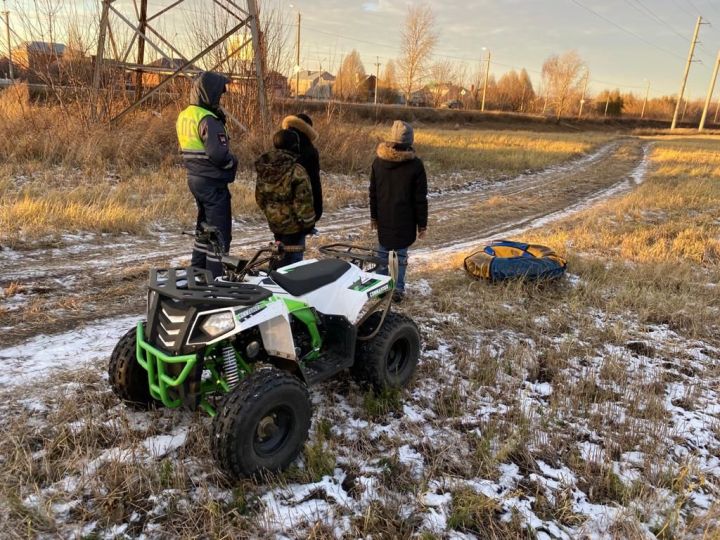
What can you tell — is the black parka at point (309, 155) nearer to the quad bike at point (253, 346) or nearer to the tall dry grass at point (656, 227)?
the quad bike at point (253, 346)

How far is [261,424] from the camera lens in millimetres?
2742

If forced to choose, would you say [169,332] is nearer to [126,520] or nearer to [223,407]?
[223,407]

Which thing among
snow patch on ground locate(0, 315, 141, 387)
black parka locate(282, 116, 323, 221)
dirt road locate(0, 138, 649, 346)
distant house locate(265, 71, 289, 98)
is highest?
distant house locate(265, 71, 289, 98)

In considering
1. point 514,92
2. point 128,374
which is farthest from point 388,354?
point 514,92

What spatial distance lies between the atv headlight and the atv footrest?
0.66 metres

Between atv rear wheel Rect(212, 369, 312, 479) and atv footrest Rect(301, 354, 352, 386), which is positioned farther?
atv footrest Rect(301, 354, 352, 386)

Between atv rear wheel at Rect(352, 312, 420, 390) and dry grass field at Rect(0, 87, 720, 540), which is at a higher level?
atv rear wheel at Rect(352, 312, 420, 390)

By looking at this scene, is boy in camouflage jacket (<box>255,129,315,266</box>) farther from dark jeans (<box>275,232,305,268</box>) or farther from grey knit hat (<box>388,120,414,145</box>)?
grey knit hat (<box>388,120,414,145</box>)

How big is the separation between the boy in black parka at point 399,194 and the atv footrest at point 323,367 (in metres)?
2.36

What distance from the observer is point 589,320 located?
534 centimetres

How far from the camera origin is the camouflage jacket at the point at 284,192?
472 cm

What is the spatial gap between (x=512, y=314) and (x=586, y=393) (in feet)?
5.20

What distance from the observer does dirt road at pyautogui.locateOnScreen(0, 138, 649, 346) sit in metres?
4.89

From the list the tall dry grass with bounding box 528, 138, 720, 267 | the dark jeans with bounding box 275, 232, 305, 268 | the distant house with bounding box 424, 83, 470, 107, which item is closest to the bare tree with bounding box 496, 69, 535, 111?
the distant house with bounding box 424, 83, 470, 107
